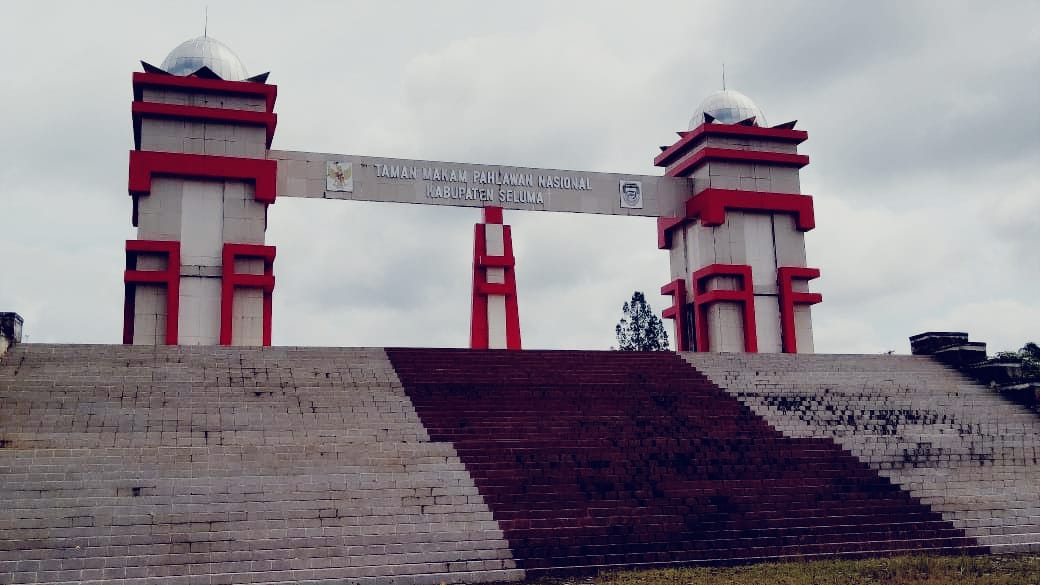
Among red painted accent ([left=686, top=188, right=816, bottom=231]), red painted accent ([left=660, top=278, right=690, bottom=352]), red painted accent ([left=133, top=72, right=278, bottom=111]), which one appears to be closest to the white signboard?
red painted accent ([left=686, top=188, right=816, bottom=231])

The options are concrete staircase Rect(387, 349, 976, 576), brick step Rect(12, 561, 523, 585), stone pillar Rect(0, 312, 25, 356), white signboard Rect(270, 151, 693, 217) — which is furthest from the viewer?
white signboard Rect(270, 151, 693, 217)

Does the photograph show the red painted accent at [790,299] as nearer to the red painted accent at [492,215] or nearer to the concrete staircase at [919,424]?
the concrete staircase at [919,424]

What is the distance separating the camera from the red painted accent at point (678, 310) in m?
36.6

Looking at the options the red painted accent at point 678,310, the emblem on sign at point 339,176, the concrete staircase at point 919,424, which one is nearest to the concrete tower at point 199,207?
the emblem on sign at point 339,176

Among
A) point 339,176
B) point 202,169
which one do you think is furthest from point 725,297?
point 202,169

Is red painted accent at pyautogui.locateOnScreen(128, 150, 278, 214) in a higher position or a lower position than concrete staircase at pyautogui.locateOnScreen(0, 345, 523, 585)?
higher

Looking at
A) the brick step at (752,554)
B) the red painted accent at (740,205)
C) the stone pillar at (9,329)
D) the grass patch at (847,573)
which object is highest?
the red painted accent at (740,205)

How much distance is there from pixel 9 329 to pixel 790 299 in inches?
1007

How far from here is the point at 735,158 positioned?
3603 centimetres

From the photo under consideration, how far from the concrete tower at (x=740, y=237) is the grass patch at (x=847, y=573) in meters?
19.1

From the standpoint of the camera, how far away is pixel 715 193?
116 ft

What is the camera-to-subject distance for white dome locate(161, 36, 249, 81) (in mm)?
31812

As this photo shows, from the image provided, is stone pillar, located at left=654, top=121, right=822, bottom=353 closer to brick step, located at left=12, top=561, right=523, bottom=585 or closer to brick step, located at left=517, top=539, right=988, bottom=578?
brick step, located at left=517, top=539, right=988, bottom=578

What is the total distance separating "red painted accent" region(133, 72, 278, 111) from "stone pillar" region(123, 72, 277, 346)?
33 mm
